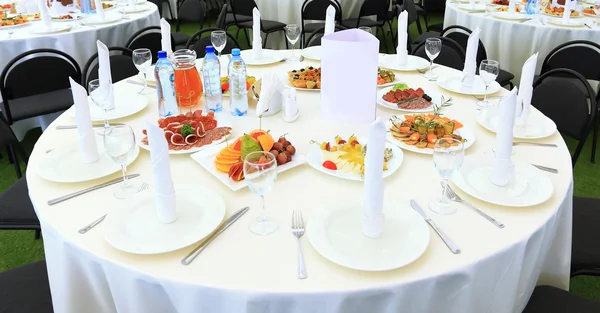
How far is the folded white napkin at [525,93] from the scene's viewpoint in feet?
5.84

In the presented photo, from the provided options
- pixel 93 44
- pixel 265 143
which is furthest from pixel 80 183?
pixel 93 44

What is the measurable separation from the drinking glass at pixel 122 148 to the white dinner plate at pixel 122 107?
1.89 feet

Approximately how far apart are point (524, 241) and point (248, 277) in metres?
0.71

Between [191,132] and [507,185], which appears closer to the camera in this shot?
[507,185]

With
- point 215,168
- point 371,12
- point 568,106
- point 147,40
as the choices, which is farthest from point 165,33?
point 371,12

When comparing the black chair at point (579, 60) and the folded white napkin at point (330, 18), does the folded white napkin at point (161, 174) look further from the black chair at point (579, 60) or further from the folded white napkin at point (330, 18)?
the black chair at point (579, 60)

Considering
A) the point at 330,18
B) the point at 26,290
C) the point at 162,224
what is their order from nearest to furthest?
the point at 162,224 < the point at 26,290 < the point at 330,18

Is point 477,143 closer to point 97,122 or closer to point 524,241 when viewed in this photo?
point 524,241

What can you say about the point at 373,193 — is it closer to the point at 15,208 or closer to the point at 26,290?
the point at 26,290

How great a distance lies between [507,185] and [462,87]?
932 millimetres

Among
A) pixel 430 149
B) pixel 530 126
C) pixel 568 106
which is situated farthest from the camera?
pixel 568 106

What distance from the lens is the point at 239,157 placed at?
58.8 inches

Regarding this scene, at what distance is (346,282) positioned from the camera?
1052 millimetres

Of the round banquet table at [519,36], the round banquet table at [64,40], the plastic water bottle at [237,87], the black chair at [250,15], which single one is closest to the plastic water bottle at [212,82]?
the plastic water bottle at [237,87]
